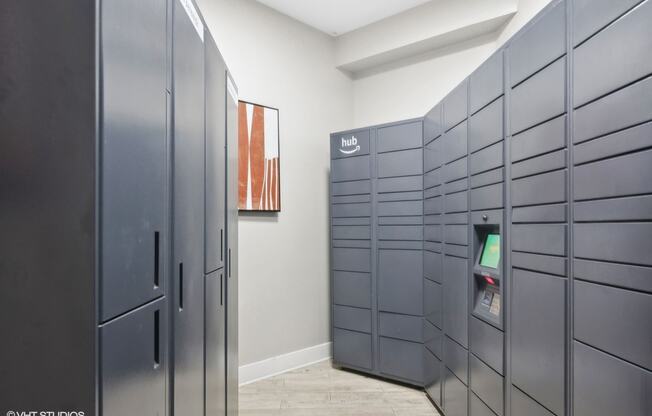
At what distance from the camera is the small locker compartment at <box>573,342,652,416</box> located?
1.04 meters

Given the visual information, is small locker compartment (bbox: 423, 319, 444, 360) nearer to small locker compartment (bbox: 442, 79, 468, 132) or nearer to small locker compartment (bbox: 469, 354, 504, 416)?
small locker compartment (bbox: 469, 354, 504, 416)

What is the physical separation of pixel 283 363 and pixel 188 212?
2.35m

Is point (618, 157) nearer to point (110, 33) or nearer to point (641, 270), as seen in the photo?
point (641, 270)

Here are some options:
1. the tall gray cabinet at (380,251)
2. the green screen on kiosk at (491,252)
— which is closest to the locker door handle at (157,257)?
the green screen on kiosk at (491,252)

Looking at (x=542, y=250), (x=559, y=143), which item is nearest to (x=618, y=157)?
(x=559, y=143)

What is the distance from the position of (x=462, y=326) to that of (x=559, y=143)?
49.1 inches

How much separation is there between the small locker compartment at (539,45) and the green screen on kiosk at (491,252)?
0.76 metres

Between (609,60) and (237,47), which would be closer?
(609,60)

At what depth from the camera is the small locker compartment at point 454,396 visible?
2191 millimetres

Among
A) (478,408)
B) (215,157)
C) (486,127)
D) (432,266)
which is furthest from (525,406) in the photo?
(215,157)

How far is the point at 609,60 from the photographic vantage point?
1147mm

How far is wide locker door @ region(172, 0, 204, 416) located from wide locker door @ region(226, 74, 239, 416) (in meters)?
0.50

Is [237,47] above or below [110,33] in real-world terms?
above

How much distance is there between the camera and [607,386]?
1150 mm
